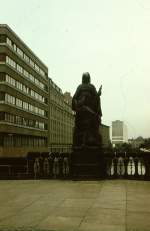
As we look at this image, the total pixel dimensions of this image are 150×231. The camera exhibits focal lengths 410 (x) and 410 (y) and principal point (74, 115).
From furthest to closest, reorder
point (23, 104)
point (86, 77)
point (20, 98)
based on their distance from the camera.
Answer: point (23, 104) < point (20, 98) < point (86, 77)

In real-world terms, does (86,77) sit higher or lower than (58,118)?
lower

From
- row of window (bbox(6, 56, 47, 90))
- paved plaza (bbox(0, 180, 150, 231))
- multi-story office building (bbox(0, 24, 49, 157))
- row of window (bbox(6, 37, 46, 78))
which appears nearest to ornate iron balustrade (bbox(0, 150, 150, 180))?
paved plaza (bbox(0, 180, 150, 231))

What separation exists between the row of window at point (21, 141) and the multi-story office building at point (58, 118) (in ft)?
10.8

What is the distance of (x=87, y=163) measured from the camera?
14539 mm

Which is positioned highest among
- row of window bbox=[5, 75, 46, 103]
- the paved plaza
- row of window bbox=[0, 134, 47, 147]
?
row of window bbox=[5, 75, 46, 103]

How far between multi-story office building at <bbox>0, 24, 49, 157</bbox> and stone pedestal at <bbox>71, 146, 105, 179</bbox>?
1705 inches

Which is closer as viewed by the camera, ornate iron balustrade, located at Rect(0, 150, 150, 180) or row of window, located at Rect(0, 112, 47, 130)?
ornate iron balustrade, located at Rect(0, 150, 150, 180)

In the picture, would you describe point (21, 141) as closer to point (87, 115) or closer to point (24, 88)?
point (24, 88)

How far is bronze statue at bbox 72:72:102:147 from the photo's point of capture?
14820mm

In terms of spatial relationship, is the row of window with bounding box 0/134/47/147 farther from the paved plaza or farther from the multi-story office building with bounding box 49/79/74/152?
the paved plaza

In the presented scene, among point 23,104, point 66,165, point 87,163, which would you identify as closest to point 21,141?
point 23,104

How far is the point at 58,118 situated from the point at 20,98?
45440 mm

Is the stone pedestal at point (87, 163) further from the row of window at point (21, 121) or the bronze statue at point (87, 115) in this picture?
the row of window at point (21, 121)

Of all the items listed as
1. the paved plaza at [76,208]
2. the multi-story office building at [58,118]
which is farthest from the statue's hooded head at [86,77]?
the multi-story office building at [58,118]
